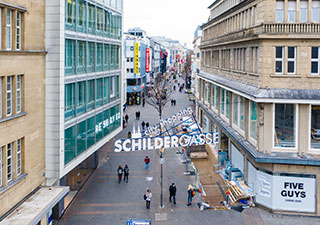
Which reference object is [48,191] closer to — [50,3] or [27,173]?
[27,173]

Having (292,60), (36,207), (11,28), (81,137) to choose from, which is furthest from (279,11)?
(36,207)

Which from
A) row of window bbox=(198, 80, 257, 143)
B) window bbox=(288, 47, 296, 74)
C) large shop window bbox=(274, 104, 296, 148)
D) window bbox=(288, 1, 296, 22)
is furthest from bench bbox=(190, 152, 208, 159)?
window bbox=(288, 1, 296, 22)

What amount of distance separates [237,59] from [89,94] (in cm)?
1245

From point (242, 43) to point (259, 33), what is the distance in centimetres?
448

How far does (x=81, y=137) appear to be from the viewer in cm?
2198

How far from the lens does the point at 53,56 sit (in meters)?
18.9

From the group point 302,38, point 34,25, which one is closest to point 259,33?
point 302,38

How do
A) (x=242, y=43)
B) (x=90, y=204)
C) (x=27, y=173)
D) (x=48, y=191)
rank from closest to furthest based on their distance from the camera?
(x=27, y=173) → (x=48, y=191) → (x=90, y=204) → (x=242, y=43)

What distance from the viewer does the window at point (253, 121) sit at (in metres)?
23.4

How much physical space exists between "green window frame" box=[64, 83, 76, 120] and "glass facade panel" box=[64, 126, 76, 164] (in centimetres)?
82

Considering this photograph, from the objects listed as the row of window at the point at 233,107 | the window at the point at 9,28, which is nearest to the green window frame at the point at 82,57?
the window at the point at 9,28

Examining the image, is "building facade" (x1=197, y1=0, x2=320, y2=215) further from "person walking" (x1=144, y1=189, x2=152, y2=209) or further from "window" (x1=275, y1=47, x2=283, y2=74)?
"person walking" (x1=144, y1=189, x2=152, y2=209)

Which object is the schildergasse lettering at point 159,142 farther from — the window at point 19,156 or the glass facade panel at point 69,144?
the window at point 19,156

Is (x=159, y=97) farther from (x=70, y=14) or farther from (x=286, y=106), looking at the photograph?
(x=70, y=14)
